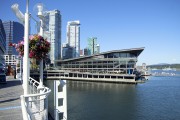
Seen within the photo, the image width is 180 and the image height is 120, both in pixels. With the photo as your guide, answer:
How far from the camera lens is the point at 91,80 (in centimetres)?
11319

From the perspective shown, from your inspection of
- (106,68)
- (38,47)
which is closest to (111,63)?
(106,68)

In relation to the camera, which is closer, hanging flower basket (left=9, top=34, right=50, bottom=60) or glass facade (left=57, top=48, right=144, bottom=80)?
hanging flower basket (left=9, top=34, right=50, bottom=60)

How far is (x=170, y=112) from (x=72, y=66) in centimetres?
9780

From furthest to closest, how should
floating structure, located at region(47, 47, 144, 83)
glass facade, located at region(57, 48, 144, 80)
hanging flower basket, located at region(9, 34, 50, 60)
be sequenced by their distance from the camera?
glass facade, located at region(57, 48, 144, 80)
floating structure, located at region(47, 47, 144, 83)
hanging flower basket, located at region(9, 34, 50, 60)

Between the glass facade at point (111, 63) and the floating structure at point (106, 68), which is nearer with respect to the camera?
the floating structure at point (106, 68)

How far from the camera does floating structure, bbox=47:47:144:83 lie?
110 meters

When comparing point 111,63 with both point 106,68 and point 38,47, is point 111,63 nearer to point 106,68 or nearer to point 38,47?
point 106,68

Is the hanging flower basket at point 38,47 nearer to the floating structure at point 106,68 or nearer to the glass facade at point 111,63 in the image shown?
the floating structure at point 106,68

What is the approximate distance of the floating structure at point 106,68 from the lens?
110 m

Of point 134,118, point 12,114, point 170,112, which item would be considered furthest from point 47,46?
point 170,112

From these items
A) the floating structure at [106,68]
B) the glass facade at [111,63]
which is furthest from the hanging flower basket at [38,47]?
the glass facade at [111,63]

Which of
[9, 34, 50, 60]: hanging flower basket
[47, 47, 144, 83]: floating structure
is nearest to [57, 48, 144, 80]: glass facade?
[47, 47, 144, 83]: floating structure

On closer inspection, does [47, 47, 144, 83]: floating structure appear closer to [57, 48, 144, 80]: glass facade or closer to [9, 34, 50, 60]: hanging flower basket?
[57, 48, 144, 80]: glass facade

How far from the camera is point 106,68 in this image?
391 ft
